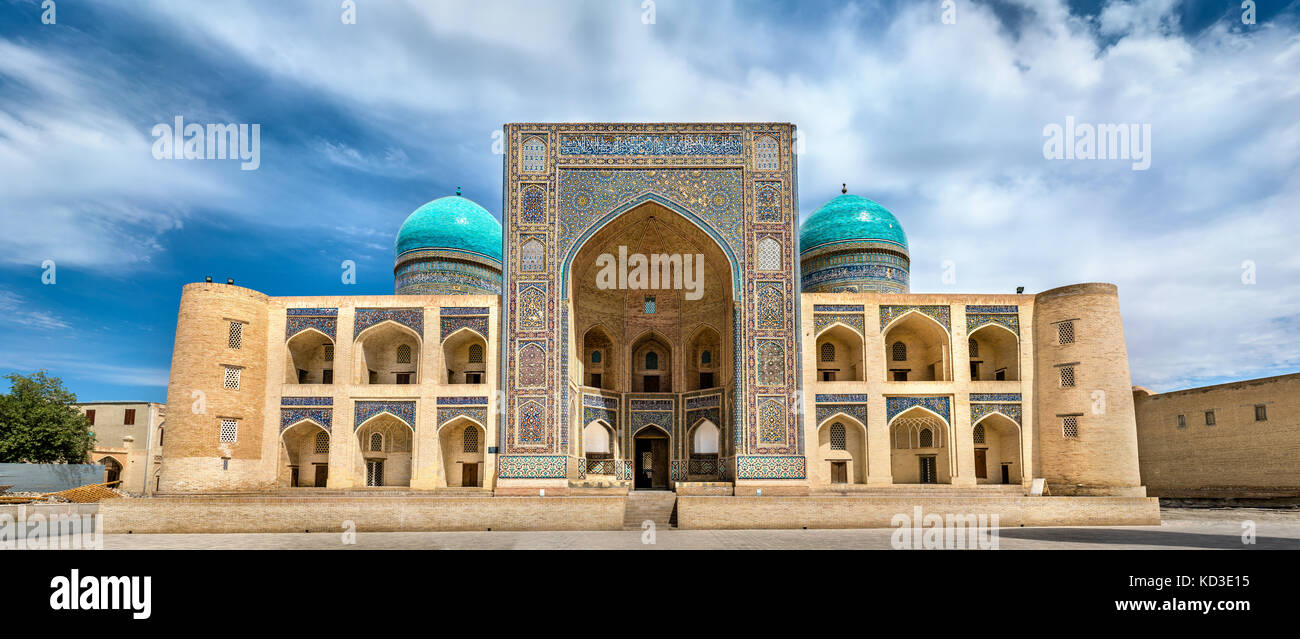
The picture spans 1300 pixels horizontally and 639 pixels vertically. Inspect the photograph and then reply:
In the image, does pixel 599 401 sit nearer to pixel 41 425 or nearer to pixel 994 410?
pixel 994 410

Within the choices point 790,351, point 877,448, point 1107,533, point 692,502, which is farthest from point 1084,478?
point 692,502

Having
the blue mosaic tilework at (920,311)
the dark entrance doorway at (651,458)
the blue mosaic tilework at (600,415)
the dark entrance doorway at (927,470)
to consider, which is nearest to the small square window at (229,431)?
the blue mosaic tilework at (600,415)

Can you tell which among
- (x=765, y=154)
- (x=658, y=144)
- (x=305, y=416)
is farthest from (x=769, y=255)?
(x=305, y=416)

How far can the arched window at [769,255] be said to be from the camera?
1655cm

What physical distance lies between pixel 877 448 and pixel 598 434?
642 cm

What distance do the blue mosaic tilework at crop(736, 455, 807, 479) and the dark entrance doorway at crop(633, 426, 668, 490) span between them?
402cm

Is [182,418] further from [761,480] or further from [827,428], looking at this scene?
[827,428]

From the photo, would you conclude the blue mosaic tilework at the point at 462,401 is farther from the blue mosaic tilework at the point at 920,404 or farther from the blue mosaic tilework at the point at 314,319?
the blue mosaic tilework at the point at 920,404

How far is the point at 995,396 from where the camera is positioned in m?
17.4

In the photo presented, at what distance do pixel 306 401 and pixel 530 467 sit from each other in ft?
18.1

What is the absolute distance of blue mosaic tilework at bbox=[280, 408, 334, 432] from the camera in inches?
675

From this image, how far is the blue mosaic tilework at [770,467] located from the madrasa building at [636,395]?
43mm

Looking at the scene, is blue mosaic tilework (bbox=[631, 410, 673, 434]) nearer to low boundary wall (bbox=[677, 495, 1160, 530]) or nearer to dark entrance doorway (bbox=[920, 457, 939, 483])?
dark entrance doorway (bbox=[920, 457, 939, 483])
